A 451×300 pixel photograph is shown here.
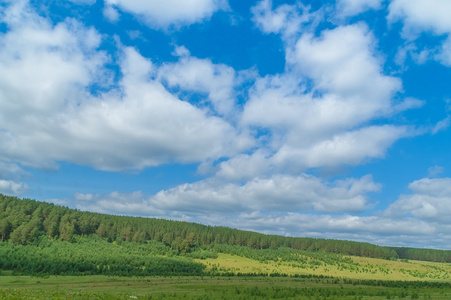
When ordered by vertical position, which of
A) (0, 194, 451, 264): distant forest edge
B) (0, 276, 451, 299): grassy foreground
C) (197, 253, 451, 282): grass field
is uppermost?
(0, 194, 451, 264): distant forest edge

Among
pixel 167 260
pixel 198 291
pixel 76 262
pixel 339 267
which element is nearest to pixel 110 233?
pixel 167 260

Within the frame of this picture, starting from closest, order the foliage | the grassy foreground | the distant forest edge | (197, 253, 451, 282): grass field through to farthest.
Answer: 1. the grassy foreground
2. the foliage
3. the distant forest edge
4. (197, 253, 451, 282): grass field

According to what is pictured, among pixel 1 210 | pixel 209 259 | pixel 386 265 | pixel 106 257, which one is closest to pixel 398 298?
pixel 106 257

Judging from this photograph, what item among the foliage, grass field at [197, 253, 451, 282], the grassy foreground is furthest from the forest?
the grassy foreground

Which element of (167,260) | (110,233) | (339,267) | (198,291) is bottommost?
(339,267)

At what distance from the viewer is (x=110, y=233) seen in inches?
5428

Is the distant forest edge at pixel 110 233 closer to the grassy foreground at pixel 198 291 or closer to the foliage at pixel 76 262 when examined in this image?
the foliage at pixel 76 262

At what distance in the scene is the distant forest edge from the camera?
353 ft

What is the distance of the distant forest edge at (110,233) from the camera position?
353ft

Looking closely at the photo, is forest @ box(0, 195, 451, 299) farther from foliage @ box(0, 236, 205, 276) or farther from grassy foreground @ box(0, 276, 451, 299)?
grassy foreground @ box(0, 276, 451, 299)

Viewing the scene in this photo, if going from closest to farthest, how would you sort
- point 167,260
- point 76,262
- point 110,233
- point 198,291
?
point 198,291
point 76,262
point 167,260
point 110,233

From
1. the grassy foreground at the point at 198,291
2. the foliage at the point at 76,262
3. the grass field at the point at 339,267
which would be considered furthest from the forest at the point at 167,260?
the grassy foreground at the point at 198,291

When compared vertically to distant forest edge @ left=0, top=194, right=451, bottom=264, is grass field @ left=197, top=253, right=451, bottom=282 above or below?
below

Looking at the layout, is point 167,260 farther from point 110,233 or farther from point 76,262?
point 110,233
